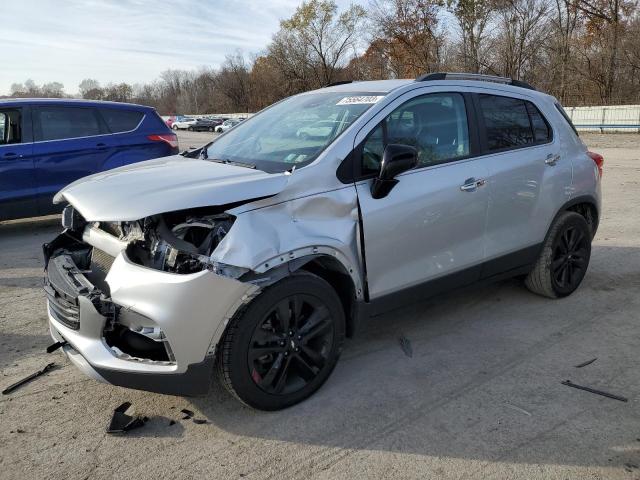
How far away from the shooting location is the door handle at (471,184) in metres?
3.84

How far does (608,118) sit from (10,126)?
32.0m

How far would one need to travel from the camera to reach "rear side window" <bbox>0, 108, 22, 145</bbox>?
7352mm

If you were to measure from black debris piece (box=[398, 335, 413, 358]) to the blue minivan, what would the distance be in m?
5.36

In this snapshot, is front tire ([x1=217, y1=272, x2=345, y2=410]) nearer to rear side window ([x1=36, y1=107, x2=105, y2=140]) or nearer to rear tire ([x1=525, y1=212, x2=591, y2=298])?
rear tire ([x1=525, y1=212, x2=591, y2=298])

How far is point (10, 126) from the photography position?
291 inches

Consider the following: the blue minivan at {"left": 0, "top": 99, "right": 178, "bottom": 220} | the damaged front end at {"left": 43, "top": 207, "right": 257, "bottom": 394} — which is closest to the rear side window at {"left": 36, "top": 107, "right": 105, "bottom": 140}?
the blue minivan at {"left": 0, "top": 99, "right": 178, "bottom": 220}

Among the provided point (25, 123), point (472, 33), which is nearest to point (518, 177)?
point (25, 123)

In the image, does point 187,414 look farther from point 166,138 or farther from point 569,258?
point 166,138

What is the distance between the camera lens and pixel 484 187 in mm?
3977

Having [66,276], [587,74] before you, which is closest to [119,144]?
[66,276]

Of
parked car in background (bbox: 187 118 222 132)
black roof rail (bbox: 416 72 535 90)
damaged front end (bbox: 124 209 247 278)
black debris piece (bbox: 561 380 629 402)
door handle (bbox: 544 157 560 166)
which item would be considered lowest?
black debris piece (bbox: 561 380 629 402)

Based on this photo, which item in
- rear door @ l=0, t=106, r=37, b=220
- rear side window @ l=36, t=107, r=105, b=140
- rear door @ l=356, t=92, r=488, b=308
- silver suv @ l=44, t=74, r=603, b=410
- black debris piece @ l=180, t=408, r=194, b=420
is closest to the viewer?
Result: silver suv @ l=44, t=74, r=603, b=410

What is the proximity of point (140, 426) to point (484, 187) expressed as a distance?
9.16 ft

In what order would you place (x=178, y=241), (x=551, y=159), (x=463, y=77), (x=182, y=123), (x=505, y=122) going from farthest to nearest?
(x=182, y=123) < (x=551, y=159) < (x=505, y=122) < (x=463, y=77) < (x=178, y=241)
